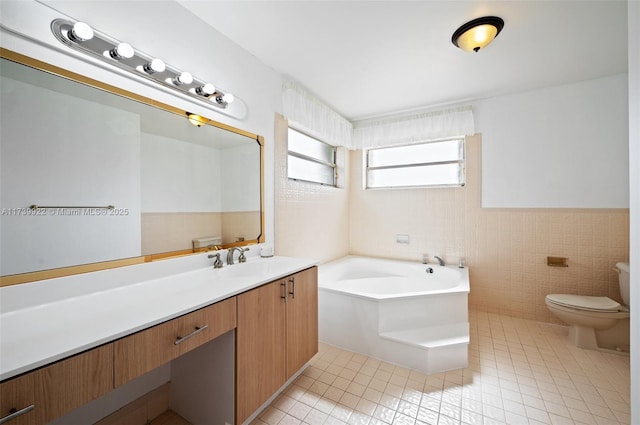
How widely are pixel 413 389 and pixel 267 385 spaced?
0.98 metres

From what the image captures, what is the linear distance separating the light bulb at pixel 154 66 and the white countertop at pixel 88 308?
3.36 ft

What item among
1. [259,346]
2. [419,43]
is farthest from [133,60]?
[419,43]

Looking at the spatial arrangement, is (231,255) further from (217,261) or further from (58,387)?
(58,387)

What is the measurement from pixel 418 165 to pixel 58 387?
137 inches

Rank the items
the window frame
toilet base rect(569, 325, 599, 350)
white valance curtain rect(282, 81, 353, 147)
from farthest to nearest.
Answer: the window frame, white valance curtain rect(282, 81, 353, 147), toilet base rect(569, 325, 599, 350)

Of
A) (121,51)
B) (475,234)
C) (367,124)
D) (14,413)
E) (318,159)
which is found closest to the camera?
(14,413)

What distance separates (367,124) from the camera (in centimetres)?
343

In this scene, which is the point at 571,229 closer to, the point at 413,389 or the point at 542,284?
the point at 542,284

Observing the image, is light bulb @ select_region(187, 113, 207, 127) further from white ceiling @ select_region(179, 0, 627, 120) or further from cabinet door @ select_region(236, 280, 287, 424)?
cabinet door @ select_region(236, 280, 287, 424)

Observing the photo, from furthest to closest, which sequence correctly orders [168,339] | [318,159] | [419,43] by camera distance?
[318,159], [419,43], [168,339]

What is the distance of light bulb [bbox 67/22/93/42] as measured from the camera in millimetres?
1037

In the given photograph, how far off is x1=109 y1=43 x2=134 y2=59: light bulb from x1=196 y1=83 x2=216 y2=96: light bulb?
1.31ft

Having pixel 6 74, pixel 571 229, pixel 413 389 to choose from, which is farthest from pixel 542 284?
pixel 6 74

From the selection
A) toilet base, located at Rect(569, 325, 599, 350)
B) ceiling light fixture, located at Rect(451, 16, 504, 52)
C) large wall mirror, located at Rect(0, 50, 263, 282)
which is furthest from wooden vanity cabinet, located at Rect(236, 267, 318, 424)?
toilet base, located at Rect(569, 325, 599, 350)
